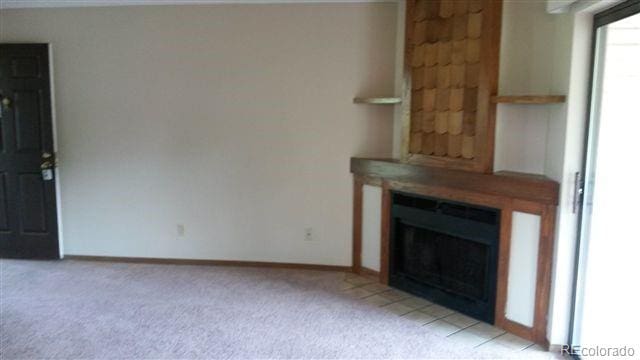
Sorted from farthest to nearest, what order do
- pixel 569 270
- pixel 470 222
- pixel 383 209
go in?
pixel 383 209
pixel 470 222
pixel 569 270

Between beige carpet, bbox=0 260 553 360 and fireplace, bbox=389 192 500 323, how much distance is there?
1.33 feet

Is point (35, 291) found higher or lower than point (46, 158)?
lower

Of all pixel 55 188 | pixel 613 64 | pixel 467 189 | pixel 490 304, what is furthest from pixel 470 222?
pixel 55 188

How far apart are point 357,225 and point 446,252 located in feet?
2.89

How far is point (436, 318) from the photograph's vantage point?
332cm

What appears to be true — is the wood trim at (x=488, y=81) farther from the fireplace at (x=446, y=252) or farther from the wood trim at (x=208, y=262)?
the wood trim at (x=208, y=262)

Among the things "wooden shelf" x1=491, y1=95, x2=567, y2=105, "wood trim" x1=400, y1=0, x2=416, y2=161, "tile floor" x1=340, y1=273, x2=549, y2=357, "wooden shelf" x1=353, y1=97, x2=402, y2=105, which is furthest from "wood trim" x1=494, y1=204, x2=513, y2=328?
"wooden shelf" x1=353, y1=97, x2=402, y2=105

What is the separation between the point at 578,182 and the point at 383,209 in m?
1.53

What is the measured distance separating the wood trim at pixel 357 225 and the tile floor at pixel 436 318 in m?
0.17

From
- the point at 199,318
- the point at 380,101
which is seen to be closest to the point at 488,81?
the point at 380,101

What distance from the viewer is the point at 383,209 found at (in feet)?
12.8

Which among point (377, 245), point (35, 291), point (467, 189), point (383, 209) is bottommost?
point (35, 291)

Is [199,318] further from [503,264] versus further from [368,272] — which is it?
[503,264]

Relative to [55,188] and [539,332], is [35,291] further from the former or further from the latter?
[539,332]
